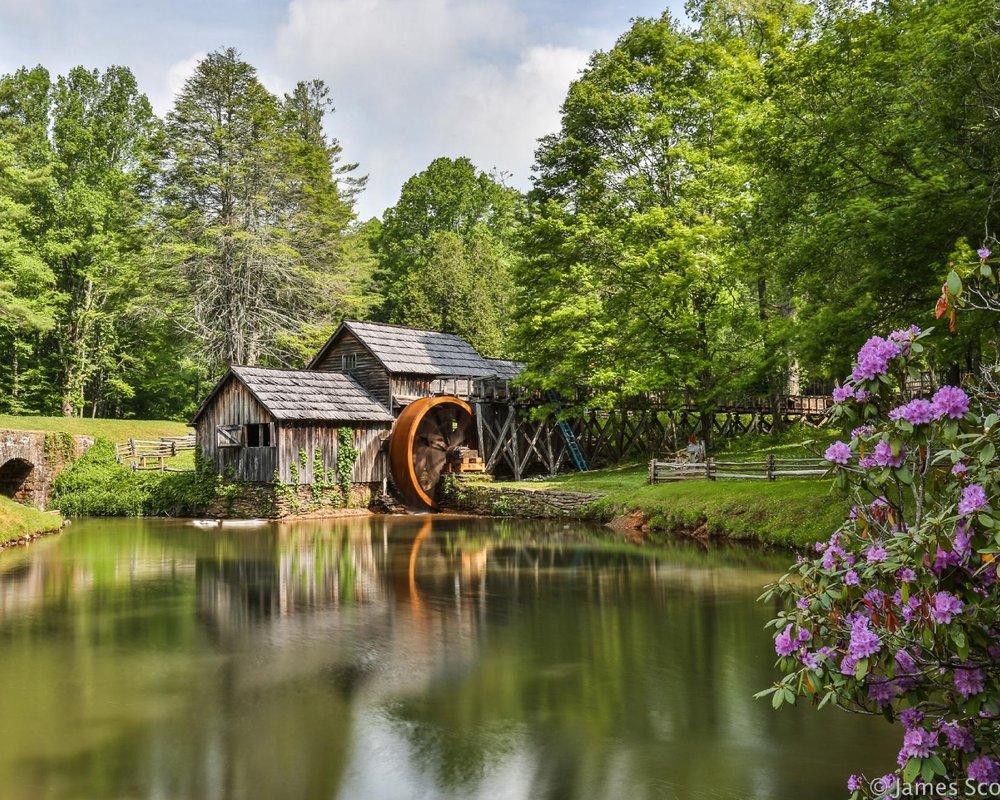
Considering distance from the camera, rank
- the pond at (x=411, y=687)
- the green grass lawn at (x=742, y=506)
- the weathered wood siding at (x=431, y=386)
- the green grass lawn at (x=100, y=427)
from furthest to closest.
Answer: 1. the green grass lawn at (x=100, y=427)
2. the weathered wood siding at (x=431, y=386)
3. the green grass lawn at (x=742, y=506)
4. the pond at (x=411, y=687)

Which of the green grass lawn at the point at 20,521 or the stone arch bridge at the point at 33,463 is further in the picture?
the stone arch bridge at the point at 33,463

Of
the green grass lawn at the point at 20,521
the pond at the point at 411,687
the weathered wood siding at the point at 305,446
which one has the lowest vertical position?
the pond at the point at 411,687

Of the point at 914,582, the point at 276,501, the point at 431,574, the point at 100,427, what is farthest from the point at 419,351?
the point at 914,582

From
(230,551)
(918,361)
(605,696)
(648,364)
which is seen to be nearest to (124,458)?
(230,551)

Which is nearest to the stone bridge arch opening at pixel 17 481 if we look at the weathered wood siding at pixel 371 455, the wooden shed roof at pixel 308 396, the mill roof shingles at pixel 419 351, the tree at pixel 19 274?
the wooden shed roof at pixel 308 396

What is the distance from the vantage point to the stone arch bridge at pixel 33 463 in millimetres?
26375

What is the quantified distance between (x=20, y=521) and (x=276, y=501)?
660 centimetres

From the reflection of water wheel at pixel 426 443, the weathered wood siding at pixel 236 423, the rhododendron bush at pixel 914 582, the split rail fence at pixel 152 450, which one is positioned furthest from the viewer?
the split rail fence at pixel 152 450

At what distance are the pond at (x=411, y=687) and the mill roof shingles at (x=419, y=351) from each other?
13.5 metres

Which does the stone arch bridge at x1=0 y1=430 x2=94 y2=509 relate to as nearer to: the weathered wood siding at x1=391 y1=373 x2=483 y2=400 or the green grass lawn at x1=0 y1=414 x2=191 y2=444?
the green grass lawn at x1=0 y1=414 x2=191 y2=444

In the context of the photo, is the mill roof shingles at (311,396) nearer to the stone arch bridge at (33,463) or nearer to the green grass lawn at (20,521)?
the green grass lawn at (20,521)

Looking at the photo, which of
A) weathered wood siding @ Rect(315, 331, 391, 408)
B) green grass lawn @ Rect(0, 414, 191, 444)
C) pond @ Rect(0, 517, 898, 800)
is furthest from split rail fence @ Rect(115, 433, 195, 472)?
pond @ Rect(0, 517, 898, 800)

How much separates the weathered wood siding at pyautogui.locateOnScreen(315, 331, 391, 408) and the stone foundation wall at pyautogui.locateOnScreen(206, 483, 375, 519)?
3.36 m

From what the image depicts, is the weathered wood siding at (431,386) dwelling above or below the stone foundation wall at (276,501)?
above
